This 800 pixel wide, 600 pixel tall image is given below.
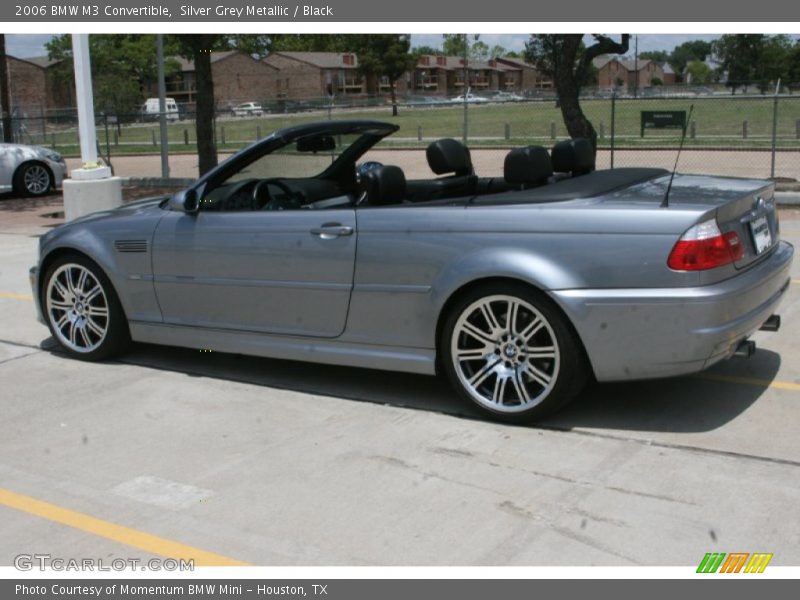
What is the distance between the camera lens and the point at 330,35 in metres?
118

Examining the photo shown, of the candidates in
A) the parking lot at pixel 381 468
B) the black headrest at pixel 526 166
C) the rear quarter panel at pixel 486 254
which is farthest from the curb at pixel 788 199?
the rear quarter panel at pixel 486 254

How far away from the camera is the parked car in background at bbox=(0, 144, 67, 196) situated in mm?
18359

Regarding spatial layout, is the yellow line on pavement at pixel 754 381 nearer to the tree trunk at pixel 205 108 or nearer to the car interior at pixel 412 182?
the car interior at pixel 412 182

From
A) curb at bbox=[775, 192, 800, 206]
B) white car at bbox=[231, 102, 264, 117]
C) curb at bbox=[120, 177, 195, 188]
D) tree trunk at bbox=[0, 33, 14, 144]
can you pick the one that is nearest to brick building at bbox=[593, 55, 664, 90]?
white car at bbox=[231, 102, 264, 117]

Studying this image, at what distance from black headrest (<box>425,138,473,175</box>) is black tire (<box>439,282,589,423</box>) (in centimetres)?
105

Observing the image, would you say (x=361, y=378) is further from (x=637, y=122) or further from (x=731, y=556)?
(x=637, y=122)

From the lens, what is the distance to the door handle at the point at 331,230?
5.40 m

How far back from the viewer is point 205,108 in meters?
17.5

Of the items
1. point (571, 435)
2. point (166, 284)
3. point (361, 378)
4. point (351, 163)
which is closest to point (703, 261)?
point (571, 435)

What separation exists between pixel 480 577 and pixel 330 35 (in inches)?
4716

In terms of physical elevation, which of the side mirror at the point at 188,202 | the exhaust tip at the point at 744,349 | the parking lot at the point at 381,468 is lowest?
the parking lot at the point at 381,468

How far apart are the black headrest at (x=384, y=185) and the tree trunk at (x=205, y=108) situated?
40.5 ft

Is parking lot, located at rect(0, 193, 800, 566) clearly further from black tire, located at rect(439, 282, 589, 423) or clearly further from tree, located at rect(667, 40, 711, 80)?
tree, located at rect(667, 40, 711, 80)

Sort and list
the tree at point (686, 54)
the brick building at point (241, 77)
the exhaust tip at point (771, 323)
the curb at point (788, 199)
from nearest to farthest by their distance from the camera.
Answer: the exhaust tip at point (771, 323)
the curb at point (788, 199)
the brick building at point (241, 77)
the tree at point (686, 54)
